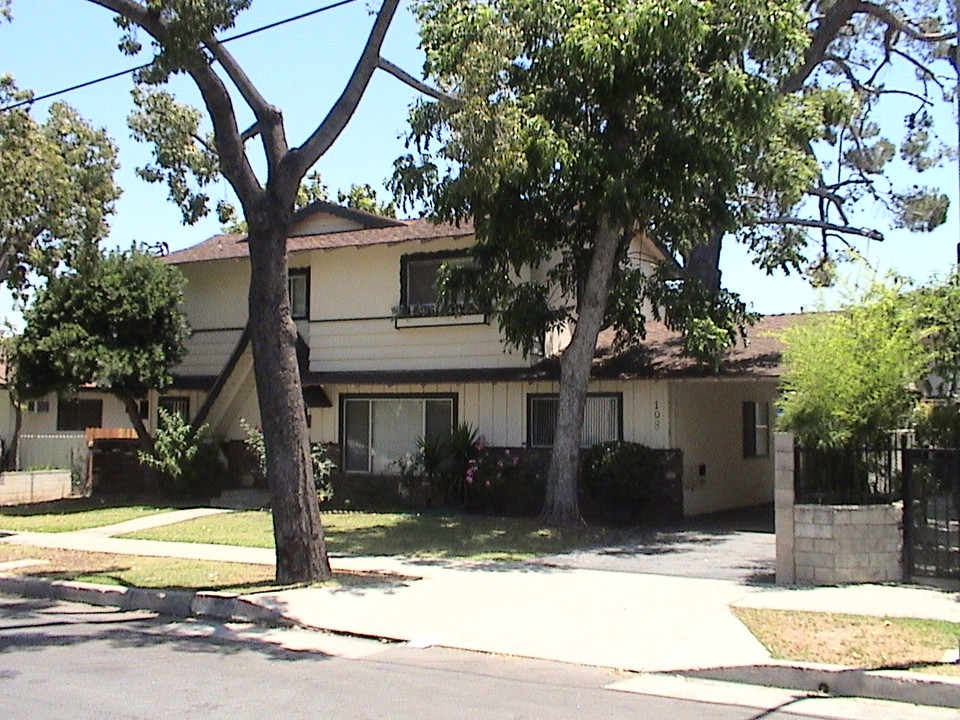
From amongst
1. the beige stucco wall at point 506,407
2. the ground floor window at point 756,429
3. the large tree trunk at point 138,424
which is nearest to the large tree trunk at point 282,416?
the beige stucco wall at point 506,407

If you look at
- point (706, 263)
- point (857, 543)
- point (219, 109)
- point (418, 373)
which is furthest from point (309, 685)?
point (706, 263)

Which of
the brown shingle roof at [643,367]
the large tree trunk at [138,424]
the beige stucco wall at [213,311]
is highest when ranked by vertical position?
the beige stucco wall at [213,311]

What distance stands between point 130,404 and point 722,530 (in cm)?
1328

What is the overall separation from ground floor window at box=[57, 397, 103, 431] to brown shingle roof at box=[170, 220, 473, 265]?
18.2 feet

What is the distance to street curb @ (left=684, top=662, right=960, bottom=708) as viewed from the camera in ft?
26.2

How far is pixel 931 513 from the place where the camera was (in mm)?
11883

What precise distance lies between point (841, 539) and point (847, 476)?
2.55ft

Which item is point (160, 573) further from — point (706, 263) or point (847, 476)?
point (706, 263)

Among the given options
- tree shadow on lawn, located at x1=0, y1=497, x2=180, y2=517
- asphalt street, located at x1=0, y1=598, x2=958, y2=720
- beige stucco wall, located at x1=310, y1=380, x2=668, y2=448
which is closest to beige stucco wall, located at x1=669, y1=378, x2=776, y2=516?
beige stucco wall, located at x1=310, y1=380, x2=668, y2=448

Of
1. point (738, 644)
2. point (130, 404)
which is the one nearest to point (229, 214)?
point (130, 404)

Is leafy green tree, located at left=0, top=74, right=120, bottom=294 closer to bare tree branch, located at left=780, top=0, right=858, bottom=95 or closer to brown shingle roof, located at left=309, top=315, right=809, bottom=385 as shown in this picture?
brown shingle roof, located at left=309, top=315, right=809, bottom=385

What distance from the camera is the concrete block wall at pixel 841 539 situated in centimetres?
1214

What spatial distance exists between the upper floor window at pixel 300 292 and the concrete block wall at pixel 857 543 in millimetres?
14271

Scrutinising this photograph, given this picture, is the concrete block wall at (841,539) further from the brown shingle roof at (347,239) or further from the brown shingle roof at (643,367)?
the brown shingle roof at (347,239)
